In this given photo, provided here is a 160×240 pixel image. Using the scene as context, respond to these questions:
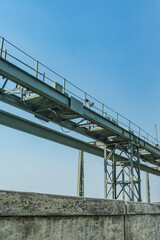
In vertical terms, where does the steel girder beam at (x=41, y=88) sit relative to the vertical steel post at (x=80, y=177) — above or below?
above

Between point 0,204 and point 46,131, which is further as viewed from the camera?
point 46,131

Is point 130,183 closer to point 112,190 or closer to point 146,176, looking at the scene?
point 112,190

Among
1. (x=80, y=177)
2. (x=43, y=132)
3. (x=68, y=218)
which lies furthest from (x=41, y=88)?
(x=80, y=177)

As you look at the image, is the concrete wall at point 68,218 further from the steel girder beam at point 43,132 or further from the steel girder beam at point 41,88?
the steel girder beam at point 43,132

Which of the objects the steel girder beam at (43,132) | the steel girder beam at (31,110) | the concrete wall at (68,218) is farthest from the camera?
the steel girder beam at (43,132)

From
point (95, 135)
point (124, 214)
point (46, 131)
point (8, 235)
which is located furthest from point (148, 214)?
point (95, 135)

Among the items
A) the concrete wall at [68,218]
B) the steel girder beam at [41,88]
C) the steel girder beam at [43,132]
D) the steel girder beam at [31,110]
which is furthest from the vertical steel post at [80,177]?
the concrete wall at [68,218]

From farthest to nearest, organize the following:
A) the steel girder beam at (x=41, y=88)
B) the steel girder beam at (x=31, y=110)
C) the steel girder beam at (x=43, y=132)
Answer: the steel girder beam at (x=43, y=132) < the steel girder beam at (x=31, y=110) < the steel girder beam at (x=41, y=88)

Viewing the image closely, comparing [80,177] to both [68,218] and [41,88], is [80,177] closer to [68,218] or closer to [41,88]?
[41,88]

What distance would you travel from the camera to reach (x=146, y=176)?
132 ft

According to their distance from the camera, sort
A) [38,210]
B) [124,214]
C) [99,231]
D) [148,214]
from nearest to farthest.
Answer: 1. [38,210]
2. [99,231]
3. [124,214]
4. [148,214]

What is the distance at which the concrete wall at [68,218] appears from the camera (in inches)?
98.7

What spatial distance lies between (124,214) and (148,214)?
989 mm

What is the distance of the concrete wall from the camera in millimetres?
2506
